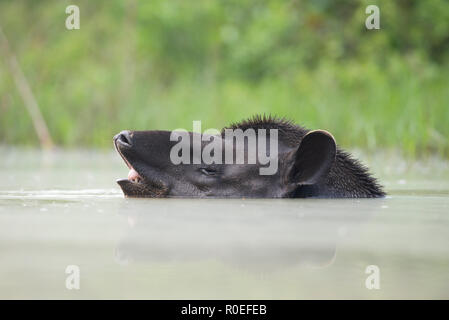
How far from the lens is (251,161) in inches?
188

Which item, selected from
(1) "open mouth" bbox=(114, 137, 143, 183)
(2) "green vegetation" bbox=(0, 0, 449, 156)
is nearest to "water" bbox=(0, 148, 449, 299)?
(1) "open mouth" bbox=(114, 137, 143, 183)

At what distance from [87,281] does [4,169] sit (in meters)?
5.57

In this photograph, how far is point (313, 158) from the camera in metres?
4.64

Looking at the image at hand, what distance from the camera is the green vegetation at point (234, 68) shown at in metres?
10.5

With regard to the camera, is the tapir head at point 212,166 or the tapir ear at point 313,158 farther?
the tapir head at point 212,166

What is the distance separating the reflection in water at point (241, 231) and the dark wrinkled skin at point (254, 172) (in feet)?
0.63

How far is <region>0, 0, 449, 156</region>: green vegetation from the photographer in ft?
34.4

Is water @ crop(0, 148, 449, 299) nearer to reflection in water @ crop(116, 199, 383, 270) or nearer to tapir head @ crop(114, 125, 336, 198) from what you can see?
reflection in water @ crop(116, 199, 383, 270)

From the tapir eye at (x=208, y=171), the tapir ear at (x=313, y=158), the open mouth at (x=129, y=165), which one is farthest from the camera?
the tapir eye at (x=208, y=171)

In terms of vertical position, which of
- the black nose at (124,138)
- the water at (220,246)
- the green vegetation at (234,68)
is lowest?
the water at (220,246)

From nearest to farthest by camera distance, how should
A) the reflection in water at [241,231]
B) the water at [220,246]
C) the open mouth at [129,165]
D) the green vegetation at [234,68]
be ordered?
the water at [220,246] < the reflection in water at [241,231] < the open mouth at [129,165] < the green vegetation at [234,68]

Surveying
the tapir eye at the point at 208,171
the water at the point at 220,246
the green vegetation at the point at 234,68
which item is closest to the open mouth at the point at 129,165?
the water at the point at 220,246

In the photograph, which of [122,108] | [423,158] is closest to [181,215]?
[423,158]

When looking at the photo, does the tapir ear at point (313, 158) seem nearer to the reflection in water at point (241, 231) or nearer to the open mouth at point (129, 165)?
the reflection in water at point (241, 231)
